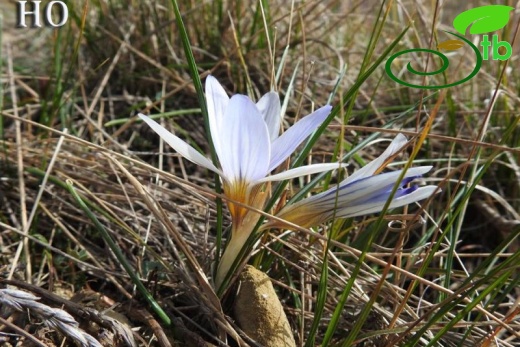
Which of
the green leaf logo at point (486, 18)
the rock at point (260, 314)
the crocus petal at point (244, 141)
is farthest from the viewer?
the green leaf logo at point (486, 18)

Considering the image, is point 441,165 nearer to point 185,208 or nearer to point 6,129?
point 185,208

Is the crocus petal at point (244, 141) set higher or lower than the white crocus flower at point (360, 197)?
higher

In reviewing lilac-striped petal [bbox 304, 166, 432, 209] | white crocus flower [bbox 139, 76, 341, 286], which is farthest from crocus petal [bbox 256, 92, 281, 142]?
lilac-striped petal [bbox 304, 166, 432, 209]

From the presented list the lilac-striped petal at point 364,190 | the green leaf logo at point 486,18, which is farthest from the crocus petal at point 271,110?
the green leaf logo at point 486,18

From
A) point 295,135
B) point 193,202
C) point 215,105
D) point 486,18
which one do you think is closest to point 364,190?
point 295,135

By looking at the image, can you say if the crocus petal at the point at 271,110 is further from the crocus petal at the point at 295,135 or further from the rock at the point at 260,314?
the rock at the point at 260,314

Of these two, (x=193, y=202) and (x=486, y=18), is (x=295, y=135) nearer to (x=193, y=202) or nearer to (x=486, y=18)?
(x=193, y=202)

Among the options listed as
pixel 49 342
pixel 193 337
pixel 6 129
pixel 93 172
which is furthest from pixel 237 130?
pixel 6 129

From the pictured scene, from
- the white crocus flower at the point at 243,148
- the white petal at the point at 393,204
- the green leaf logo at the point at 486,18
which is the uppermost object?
the green leaf logo at the point at 486,18
